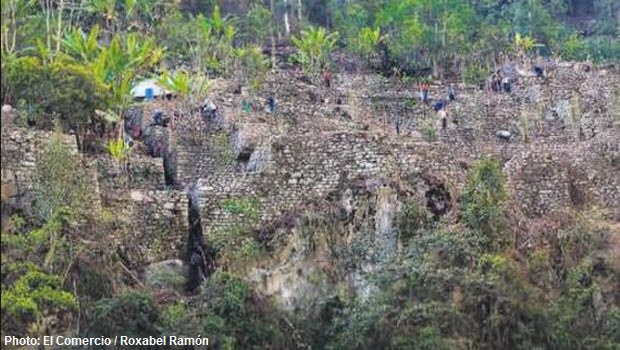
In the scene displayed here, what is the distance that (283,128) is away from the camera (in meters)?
28.8

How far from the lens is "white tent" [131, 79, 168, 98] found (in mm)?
32469

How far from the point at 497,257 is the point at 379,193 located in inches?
120

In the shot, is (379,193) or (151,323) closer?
(151,323)

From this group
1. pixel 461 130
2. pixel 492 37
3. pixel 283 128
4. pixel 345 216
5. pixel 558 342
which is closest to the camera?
pixel 558 342

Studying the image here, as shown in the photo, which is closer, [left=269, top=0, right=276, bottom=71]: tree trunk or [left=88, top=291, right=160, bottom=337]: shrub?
[left=88, top=291, right=160, bottom=337]: shrub

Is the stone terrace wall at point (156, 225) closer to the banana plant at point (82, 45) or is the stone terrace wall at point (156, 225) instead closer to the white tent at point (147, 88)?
the banana plant at point (82, 45)

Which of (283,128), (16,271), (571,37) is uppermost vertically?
(16,271)

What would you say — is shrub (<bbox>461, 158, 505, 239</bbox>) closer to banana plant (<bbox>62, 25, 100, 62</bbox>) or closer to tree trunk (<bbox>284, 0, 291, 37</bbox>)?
banana plant (<bbox>62, 25, 100, 62</bbox>)

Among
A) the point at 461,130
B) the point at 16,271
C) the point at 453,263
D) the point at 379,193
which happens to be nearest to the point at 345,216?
the point at 379,193

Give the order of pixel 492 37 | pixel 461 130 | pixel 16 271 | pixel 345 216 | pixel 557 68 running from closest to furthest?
pixel 16 271
pixel 345 216
pixel 461 130
pixel 557 68
pixel 492 37

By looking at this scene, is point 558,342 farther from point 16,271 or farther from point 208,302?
point 16,271

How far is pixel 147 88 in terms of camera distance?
33.2 m

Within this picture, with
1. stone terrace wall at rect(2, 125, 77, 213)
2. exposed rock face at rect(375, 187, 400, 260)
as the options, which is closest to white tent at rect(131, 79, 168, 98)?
stone terrace wall at rect(2, 125, 77, 213)

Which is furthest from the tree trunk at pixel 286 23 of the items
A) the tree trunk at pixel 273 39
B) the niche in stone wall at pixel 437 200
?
the niche in stone wall at pixel 437 200
